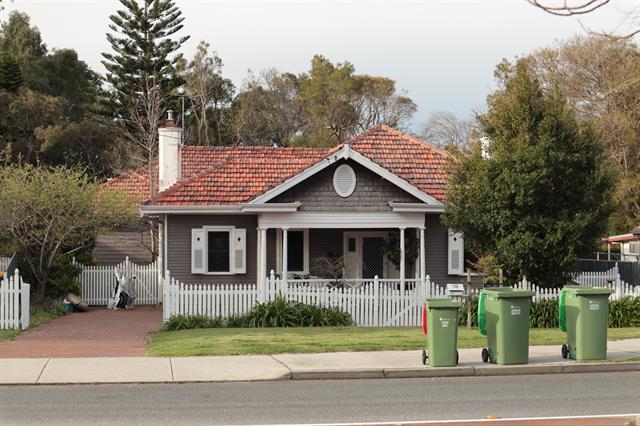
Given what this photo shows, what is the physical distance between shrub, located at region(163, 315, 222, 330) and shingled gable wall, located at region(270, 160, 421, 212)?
13.8ft

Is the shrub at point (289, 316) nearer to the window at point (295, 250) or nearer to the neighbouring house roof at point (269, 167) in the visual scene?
the neighbouring house roof at point (269, 167)

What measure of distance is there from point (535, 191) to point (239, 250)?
8.76 meters

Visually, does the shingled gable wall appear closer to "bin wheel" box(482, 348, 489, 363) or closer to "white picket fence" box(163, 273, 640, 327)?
"white picket fence" box(163, 273, 640, 327)

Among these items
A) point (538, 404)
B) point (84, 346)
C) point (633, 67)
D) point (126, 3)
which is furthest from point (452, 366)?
point (126, 3)

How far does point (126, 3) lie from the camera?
53.7 m

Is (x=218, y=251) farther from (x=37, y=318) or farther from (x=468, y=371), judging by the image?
(x=468, y=371)

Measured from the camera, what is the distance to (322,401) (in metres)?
13.2

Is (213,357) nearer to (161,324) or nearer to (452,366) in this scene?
(452,366)

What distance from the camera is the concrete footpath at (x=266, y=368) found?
15273 millimetres

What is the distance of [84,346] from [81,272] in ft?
37.2

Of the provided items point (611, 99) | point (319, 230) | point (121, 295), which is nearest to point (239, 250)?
point (319, 230)

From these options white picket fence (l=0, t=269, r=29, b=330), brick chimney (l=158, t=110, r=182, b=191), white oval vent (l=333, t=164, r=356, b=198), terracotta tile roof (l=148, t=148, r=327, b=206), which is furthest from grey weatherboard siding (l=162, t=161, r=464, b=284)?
white picket fence (l=0, t=269, r=29, b=330)

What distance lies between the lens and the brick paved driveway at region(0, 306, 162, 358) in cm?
1833

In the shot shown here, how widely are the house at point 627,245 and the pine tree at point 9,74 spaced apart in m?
31.7
